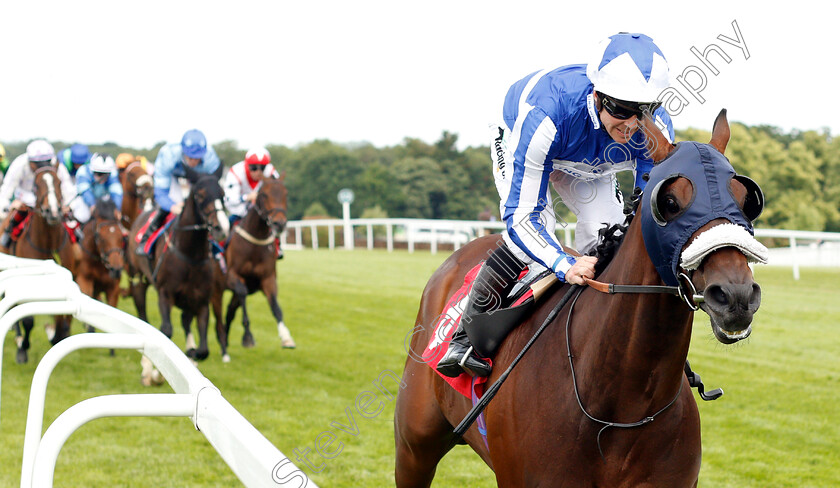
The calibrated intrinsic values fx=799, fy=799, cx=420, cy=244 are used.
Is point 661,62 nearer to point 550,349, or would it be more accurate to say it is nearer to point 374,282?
point 550,349

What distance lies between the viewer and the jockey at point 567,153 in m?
2.34

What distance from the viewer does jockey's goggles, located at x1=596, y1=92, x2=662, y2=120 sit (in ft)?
7.67

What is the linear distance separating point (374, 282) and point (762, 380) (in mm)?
9242

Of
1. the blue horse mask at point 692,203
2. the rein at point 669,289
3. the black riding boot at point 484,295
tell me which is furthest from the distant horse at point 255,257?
the blue horse mask at point 692,203

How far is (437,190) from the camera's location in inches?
1401

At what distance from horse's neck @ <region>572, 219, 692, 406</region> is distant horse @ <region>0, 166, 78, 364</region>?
21.8 feet

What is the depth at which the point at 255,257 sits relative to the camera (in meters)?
8.48

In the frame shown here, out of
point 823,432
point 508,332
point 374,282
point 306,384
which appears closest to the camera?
point 508,332

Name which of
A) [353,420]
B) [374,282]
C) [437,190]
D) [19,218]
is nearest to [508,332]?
[353,420]

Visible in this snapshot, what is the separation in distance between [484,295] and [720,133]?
42.4 inches

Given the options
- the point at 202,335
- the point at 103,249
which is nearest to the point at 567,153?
the point at 202,335

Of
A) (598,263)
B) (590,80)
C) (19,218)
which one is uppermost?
(590,80)

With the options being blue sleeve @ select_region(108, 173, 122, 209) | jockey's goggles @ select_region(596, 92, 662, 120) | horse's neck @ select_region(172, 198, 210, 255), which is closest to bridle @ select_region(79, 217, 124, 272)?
blue sleeve @ select_region(108, 173, 122, 209)

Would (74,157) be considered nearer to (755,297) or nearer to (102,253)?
(102,253)
